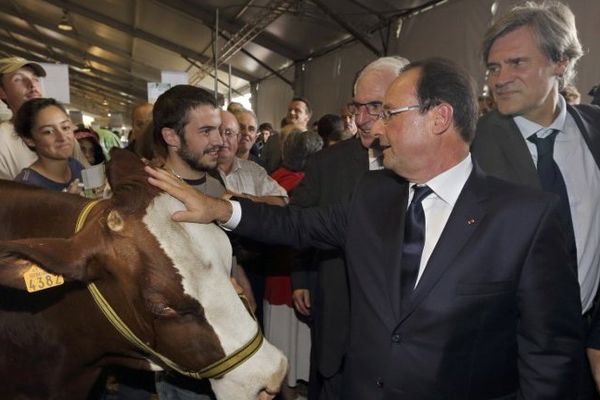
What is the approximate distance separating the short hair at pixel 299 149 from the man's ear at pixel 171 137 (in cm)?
188

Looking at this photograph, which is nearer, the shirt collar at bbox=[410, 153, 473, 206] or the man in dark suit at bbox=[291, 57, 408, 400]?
the shirt collar at bbox=[410, 153, 473, 206]

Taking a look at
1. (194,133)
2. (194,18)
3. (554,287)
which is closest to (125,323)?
(194,133)

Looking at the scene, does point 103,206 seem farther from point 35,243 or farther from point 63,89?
point 63,89

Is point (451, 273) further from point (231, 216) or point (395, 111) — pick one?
point (231, 216)

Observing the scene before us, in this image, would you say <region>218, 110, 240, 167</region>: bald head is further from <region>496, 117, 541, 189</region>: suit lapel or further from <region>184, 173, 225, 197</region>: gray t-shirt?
<region>496, 117, 541, 189</region>: suit lapel

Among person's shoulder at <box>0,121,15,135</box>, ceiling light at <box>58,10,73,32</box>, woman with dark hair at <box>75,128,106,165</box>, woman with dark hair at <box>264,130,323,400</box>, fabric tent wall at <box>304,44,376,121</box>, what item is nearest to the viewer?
person's shoulder at <box>0,121,15,135</box>

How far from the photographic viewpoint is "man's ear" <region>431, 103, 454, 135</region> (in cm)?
178

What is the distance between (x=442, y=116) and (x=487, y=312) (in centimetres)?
73

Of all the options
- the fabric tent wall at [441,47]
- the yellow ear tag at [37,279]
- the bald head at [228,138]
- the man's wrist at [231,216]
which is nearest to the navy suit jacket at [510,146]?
the fabric tent wall at [441,47]

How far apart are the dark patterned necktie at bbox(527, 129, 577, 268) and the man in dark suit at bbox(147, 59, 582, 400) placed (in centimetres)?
56

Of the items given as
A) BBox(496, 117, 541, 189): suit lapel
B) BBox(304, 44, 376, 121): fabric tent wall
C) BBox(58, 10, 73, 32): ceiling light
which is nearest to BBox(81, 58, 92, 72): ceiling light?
BBox(58, 10, 73, 32): ceiling light

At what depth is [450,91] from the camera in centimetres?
180

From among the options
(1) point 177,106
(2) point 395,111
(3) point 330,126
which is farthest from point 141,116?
(2) point 395,111

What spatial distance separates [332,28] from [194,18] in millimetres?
4436
